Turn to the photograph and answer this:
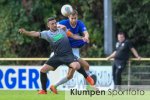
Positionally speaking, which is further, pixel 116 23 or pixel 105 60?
pixel 116 23

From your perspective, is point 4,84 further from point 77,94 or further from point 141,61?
point 77,94

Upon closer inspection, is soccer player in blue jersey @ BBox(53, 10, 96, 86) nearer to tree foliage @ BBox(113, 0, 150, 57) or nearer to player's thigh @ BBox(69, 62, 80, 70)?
player's thigh @ BBox(69, 62, 80, 70)

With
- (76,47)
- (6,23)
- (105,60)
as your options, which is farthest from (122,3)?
(76,47)

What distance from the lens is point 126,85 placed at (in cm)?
2305

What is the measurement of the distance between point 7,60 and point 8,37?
21.4 feet

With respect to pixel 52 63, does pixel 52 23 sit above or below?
above

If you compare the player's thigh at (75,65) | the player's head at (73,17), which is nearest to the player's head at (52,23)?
the player's head at (73,17)

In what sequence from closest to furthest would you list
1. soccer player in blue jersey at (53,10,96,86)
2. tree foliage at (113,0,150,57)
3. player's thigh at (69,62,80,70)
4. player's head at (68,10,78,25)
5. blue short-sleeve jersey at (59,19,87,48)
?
1. player's thigh at (69,62,80,70)
2. player's head at (68,10,78,25)
3. soccer player in blue jersey at (53,10,96,86)
4. blue short-sleeve jersey at (59,19,87,48)
5. tree foliage at (113,0,150,57)

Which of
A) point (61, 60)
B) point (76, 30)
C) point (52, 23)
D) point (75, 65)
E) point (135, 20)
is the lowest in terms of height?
point (75, 65)

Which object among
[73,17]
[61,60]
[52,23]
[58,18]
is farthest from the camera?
[58,18]

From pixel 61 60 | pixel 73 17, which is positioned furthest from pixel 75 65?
pixel 73 17

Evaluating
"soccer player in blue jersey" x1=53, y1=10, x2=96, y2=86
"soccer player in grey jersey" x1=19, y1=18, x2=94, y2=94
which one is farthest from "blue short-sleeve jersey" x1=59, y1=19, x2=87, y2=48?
"soccer player in grey jersey" x1=19, y1=18, x2=94, y2=94

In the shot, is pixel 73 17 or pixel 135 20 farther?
pixel 135 20

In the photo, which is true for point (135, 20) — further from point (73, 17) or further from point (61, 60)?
point (61, 60)
